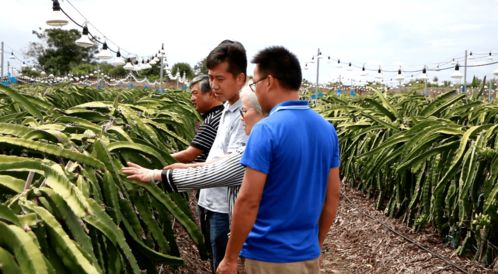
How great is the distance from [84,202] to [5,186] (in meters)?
0.23

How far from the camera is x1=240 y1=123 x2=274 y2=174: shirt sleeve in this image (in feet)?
6.68

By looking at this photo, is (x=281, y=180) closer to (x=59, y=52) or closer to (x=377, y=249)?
(x=377, y=249)

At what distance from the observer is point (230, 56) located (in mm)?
2764

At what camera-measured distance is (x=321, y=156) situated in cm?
222

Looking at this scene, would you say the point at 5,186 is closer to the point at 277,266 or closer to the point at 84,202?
Answer: the point at 84,202

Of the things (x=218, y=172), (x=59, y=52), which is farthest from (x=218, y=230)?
(x=59, y=52)

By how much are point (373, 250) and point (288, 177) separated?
349cm

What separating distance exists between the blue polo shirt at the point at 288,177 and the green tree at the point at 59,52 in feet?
189

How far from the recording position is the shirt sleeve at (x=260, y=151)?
2036 millimetres

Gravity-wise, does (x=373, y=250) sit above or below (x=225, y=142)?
below

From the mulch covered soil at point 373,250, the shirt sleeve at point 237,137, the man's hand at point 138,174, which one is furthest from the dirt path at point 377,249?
the man's hand at point 138,174

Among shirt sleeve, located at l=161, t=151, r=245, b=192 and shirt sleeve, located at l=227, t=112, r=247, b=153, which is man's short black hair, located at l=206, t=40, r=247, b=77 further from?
shirt sleeve, located at l=161, t=151, r=245, b=192

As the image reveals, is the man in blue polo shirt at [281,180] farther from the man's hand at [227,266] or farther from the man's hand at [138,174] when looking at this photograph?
the man's hand at [138,174]

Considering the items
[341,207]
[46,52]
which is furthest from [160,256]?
[46,52]
